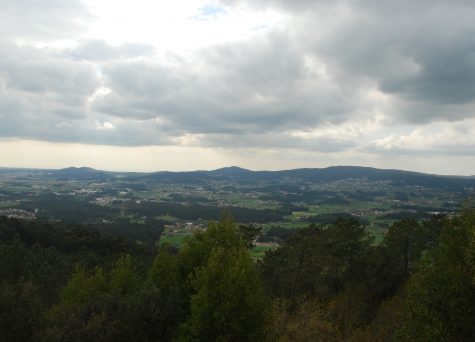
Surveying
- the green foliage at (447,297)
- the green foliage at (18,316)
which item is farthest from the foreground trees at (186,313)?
the green foliage at (447,297)

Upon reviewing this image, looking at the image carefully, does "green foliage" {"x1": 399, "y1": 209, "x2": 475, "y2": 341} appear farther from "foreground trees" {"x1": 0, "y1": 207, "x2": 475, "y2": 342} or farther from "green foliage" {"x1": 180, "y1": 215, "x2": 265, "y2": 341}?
"green foliage" {"x1": 180, "y1": 215, "x2": 265, "y2": 341}

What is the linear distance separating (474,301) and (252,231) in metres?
25.2

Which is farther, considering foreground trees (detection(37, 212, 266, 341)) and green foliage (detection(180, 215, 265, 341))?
green foliage (detection(180, 215, 265, 341))

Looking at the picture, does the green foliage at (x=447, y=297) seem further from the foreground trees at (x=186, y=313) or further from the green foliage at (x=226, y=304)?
the foreground trees at (x=186, y=313)

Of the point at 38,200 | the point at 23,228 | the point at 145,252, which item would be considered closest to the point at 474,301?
the point at 145,252

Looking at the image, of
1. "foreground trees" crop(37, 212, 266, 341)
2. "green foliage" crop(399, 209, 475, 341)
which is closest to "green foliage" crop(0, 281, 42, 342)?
"foreground trees" crop(37, 212, 266, 341)

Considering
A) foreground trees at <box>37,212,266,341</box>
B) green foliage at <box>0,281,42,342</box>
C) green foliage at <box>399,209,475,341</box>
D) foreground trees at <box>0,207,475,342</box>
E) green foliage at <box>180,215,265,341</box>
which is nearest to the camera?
green foliage at <box>399,209,475,341</box>

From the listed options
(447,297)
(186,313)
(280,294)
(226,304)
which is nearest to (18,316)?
(186,313)

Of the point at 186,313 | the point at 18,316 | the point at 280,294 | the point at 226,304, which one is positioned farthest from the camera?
the point at 280,294

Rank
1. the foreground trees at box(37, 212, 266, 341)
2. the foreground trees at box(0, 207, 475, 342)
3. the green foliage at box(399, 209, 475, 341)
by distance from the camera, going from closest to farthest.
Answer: the green foliage at box(399, 209, 475, 341) → the foreground trees at box(0, 207, 475, 342) → the foreground trees at box(37, 212, 266, 341)

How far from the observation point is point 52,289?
47.0 metres

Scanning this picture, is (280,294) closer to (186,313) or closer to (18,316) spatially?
(186,313)

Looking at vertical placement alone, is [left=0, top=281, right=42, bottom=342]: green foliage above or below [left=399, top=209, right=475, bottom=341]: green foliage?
below

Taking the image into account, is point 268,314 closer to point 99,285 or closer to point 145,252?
point 99,285
